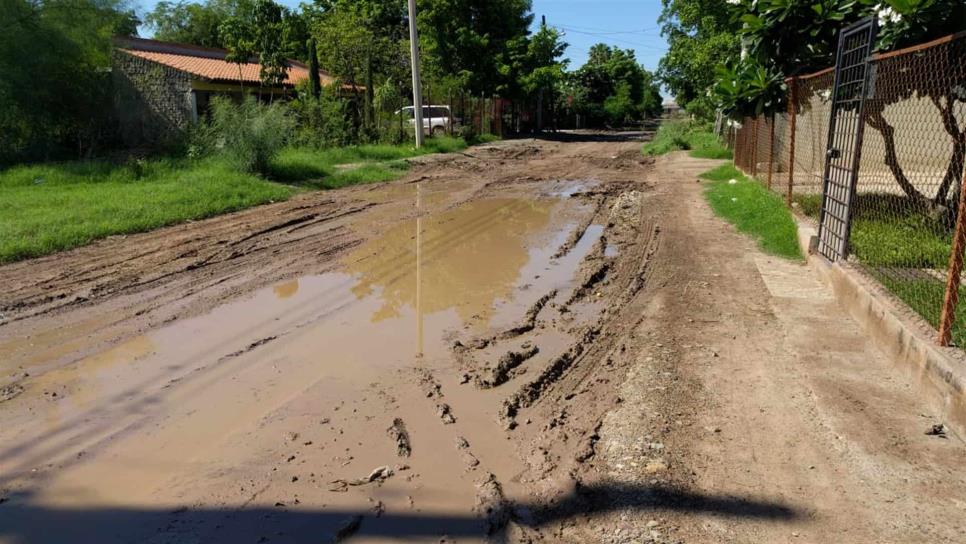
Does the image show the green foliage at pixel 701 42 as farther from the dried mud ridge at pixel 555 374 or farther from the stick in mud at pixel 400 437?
the stick in mud at pixel 400 437

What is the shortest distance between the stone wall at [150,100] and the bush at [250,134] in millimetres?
8624

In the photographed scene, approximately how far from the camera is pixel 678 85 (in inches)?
1510

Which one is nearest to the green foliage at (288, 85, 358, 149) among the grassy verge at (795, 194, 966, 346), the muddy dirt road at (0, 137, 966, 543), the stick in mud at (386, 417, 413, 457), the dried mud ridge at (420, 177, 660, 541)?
the muddy dirt road at (0, 137, 966, 543)

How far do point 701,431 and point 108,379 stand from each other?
4139mm

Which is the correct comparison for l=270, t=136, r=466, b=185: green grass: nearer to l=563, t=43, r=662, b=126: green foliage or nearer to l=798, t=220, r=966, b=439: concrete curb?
l=798, t=220, r=966, b=439: concrete curb

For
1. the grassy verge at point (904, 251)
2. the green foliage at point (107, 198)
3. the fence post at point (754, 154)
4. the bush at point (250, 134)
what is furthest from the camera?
the bush at point (250, 134)

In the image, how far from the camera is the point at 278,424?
405 cm

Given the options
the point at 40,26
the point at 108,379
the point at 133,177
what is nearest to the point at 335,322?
the point at 108,379

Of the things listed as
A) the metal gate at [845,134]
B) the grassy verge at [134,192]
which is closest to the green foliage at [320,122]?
the grassy verge at [134,192]

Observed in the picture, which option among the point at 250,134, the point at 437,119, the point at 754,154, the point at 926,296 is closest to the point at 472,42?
the point at 437,119

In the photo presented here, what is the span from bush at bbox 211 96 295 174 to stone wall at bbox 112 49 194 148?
8.62 meters

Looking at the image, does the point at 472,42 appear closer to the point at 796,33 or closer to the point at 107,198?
the point at 107,198

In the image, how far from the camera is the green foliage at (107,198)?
29.9 feet

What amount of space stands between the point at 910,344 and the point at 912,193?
5.12m
